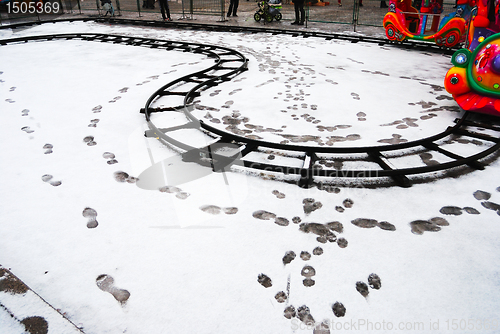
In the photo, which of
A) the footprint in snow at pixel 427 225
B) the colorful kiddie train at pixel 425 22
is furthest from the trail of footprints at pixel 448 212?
the colorful kiddie train at pixel 425 22

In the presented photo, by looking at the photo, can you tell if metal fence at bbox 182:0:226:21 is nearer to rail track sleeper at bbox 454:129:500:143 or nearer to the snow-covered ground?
the snow-covered ground

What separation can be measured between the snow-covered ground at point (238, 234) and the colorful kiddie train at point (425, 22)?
3149 millimetres

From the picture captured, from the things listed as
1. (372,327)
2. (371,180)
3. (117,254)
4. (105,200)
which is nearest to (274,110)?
(371,180)

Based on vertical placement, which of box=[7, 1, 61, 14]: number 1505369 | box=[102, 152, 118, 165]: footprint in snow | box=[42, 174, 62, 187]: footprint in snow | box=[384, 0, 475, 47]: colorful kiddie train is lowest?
box=[42, 174, 62, 187]: footprint in snow

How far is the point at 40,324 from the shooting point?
4.39ft

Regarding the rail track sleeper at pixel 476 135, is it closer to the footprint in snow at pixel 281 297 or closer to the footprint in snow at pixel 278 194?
the footprint in snow at pixel 278 194

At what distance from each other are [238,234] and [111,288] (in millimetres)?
709

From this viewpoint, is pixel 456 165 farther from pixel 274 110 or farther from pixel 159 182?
pixel 159 182

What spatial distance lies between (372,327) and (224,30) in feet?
30.0

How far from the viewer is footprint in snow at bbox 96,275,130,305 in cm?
147

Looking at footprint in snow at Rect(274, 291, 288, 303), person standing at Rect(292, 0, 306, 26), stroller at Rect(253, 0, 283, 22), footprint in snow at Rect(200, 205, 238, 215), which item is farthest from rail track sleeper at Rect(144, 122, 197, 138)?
stroller at Rect(253, 0, 283, 22)
